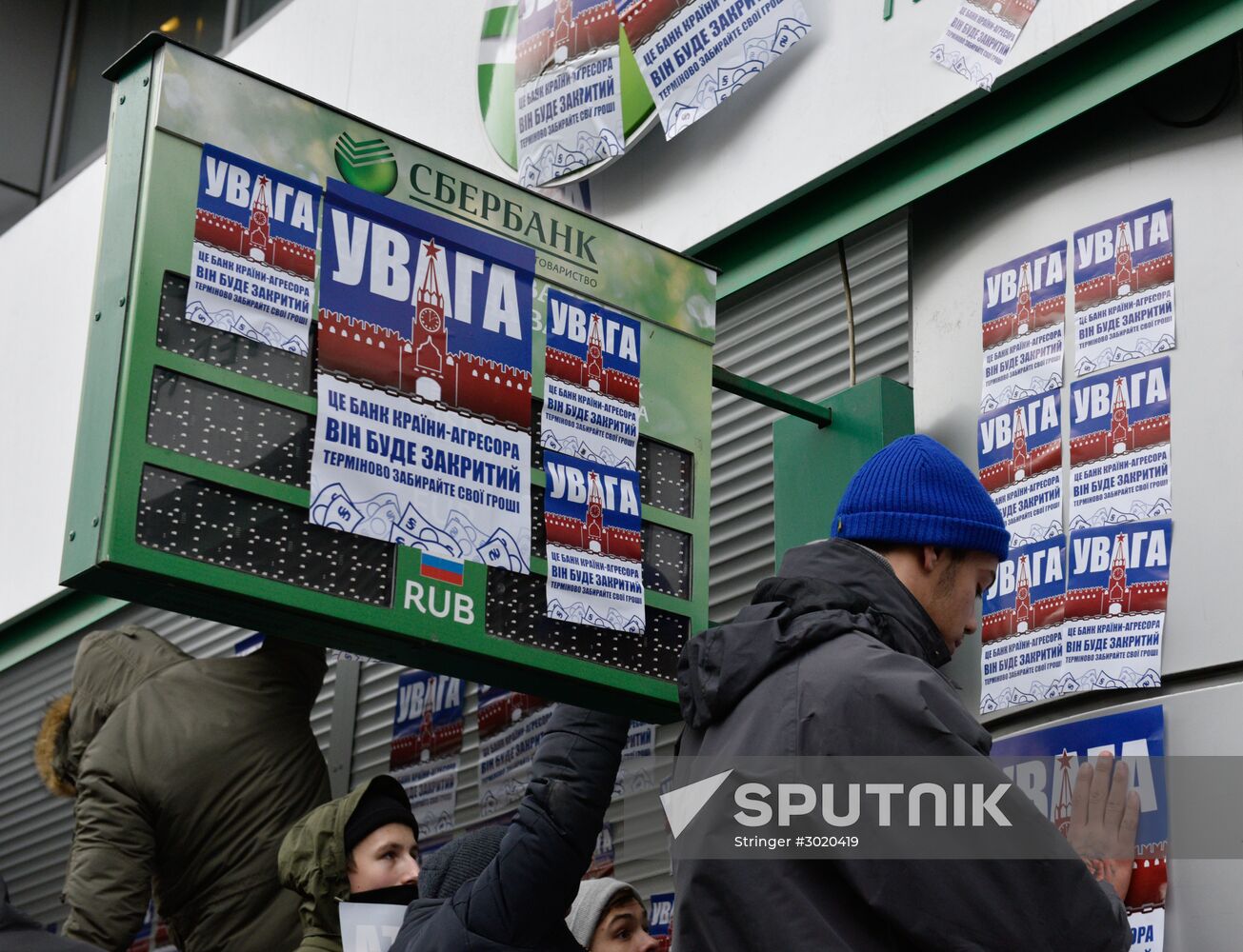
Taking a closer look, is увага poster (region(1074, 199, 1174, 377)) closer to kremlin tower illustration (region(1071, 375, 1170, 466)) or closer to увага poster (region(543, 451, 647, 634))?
kremlin tower illustration (region(1071, 375, 1170, 466))

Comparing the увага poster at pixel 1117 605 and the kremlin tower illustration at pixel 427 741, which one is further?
the kremlin tower illustration at pixel 427 741

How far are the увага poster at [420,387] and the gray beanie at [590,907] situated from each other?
0.97m

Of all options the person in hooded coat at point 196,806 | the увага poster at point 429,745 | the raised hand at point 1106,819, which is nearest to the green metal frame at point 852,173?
the raised hand at point 1106,819

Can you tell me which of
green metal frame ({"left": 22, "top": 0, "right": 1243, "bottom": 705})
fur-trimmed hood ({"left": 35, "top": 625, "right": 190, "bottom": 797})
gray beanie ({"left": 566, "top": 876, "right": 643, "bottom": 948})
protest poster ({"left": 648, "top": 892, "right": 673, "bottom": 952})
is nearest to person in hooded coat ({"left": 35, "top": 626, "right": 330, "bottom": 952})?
fur-trimmed hood ({"left": 35, "top": 625, "right": 190, "bottom": 797})

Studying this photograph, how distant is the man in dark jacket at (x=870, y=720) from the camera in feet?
9.46

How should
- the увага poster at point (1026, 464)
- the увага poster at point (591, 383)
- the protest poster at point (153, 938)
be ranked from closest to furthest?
the увага poster at point (591, 383) → the увага poster at point (1026, 464) → the protest poster at point (153, 938)

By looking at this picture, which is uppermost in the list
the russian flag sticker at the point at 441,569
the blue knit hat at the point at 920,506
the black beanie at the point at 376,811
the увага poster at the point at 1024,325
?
the увага poster at the point at 1024,325

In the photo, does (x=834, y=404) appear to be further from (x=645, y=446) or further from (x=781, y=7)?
(x=781, y=7)

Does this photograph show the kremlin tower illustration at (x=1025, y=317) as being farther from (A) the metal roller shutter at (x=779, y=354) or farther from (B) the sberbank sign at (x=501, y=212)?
(B) the sberbank sign at (x=501, y=212)

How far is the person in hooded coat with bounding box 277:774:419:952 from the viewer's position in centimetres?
514

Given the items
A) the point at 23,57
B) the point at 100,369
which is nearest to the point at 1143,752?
the point at 100,369

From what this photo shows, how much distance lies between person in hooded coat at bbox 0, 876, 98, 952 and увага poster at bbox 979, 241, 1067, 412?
2.80 m

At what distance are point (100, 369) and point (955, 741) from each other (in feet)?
7.10

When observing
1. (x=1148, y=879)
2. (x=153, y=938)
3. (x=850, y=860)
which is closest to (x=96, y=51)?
(x=153, y=938)
